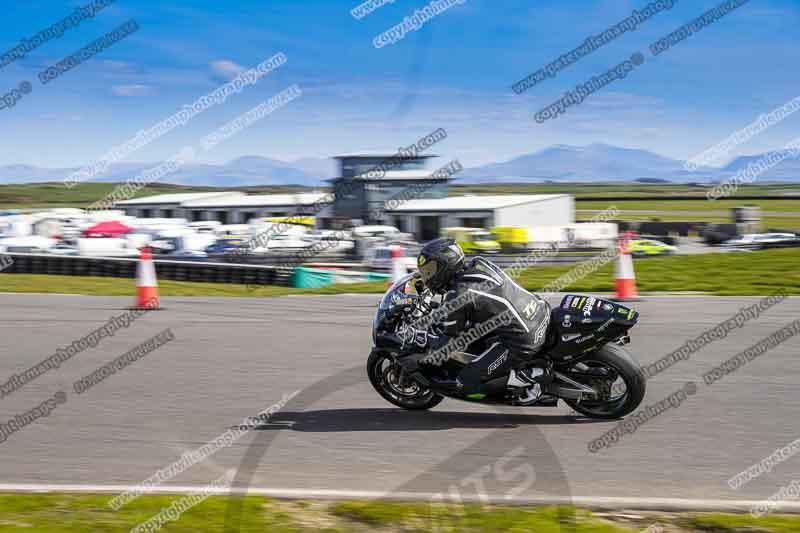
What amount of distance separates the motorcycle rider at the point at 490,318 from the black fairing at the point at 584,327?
0.12 metres

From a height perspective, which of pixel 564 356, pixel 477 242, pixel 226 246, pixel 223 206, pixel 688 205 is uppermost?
pixel 223 206

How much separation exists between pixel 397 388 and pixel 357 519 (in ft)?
8.51

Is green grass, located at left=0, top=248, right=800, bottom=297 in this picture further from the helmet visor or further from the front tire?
the helmet visor

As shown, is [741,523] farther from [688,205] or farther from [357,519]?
[688,205]

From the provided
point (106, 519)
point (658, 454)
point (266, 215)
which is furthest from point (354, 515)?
point (266, 215)

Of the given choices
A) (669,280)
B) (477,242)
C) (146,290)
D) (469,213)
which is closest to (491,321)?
(146,290)

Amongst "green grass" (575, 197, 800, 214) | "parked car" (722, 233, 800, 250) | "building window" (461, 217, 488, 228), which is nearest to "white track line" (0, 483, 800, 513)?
"parked car" (722, 233, 800, 250)

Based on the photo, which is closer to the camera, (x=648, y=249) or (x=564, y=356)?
(x=564, y=356)

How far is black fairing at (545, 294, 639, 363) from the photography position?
20.8ft

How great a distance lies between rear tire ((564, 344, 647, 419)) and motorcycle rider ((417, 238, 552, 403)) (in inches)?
15.5

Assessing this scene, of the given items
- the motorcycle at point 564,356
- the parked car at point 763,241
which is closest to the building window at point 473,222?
the parked car at point 763,241

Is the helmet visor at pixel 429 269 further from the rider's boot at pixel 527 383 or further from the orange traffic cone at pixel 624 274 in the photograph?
the orange traffic cone at pixel 624 274

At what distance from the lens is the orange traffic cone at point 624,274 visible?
12539mm

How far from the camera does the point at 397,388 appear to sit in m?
7.08
